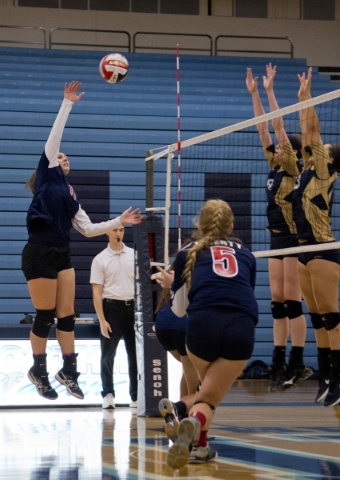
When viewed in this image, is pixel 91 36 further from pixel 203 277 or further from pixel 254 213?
pixel 203 277

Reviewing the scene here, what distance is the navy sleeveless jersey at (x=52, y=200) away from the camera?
22.4 feet

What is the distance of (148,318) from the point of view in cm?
855

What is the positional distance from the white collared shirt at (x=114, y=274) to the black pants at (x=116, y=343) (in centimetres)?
14

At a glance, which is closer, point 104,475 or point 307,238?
point 104,475

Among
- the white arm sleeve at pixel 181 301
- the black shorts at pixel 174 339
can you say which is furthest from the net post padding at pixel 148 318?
the white arm sleeve at pixel 181 301

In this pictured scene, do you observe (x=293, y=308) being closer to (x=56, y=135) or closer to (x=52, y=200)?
(x=52, y=200)

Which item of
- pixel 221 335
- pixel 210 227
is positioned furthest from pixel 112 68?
pixel 221 335

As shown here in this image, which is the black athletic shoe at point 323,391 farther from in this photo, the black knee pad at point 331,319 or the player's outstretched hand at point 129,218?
the player's outstretched hand at point 129,218

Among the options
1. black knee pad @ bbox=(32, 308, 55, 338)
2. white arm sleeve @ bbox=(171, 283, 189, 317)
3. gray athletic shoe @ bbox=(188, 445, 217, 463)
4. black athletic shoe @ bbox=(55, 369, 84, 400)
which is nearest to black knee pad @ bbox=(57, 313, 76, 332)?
black knee pad @ bbox=(32, 308, 55, 338)

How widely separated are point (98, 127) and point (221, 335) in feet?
31.9

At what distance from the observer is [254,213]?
1359 cm

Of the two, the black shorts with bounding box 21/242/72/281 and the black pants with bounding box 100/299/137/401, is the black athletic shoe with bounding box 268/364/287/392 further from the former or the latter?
the black shorts with bounding box 21/242/72/281

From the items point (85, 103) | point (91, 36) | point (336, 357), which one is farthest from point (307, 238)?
point (91, 36)

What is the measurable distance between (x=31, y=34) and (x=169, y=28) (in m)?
2.69
